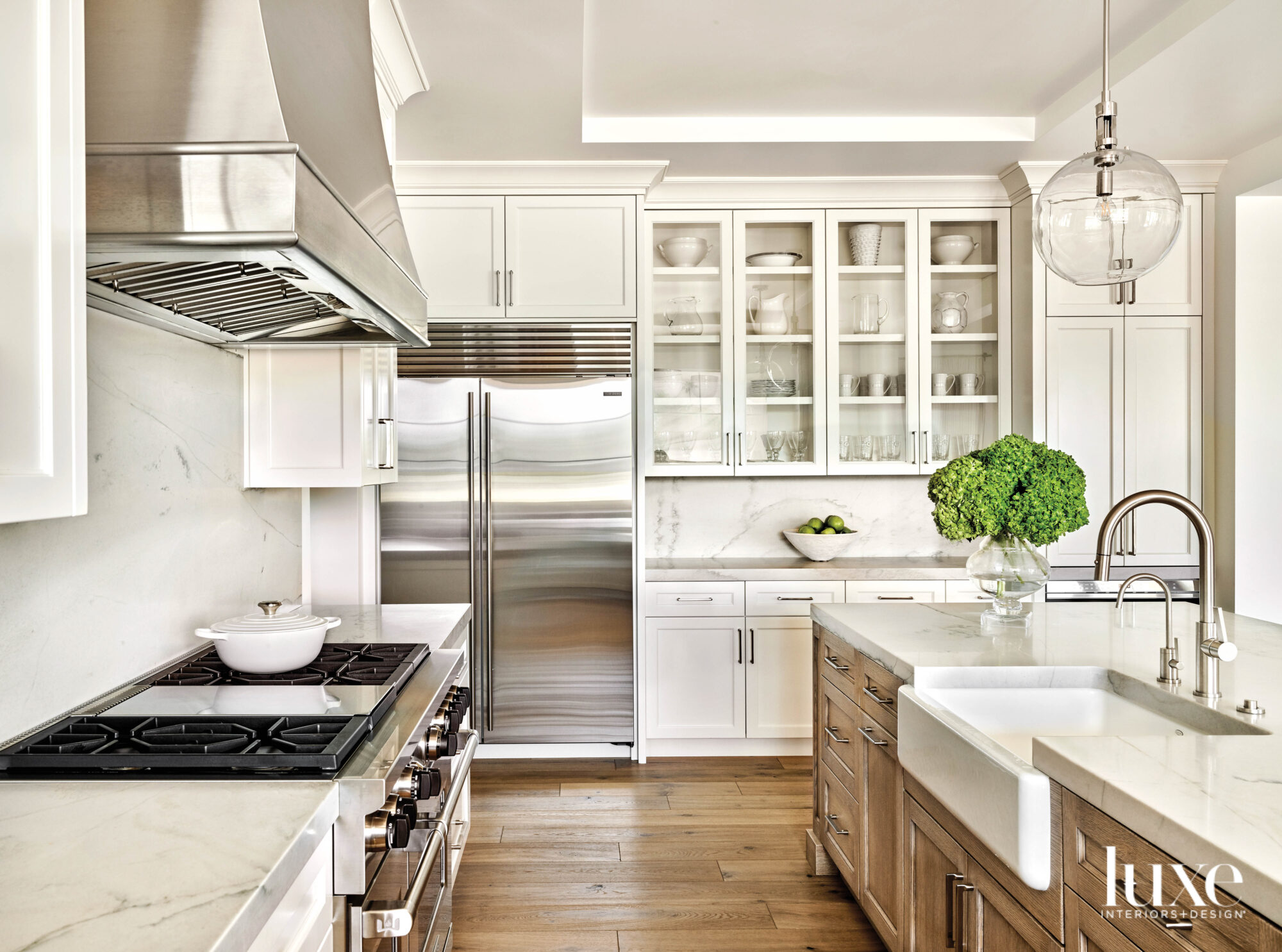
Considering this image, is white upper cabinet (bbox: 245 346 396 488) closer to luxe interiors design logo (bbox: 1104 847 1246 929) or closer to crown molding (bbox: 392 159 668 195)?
crown molding (bbox: 392 159 668 195)

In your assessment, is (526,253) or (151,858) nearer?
(151,858)

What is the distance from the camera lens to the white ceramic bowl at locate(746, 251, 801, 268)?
3898mm

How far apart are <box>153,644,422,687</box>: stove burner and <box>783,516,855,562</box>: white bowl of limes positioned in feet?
7.32

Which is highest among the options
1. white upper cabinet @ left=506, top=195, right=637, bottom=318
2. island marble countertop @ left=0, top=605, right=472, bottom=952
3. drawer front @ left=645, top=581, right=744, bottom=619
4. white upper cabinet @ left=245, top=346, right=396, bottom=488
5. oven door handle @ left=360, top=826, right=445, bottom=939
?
white upper cabinet @ left=506, top=195, right=637, bottom=318

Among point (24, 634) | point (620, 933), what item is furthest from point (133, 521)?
point (620, 933)

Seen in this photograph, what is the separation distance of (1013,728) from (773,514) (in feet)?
7.74

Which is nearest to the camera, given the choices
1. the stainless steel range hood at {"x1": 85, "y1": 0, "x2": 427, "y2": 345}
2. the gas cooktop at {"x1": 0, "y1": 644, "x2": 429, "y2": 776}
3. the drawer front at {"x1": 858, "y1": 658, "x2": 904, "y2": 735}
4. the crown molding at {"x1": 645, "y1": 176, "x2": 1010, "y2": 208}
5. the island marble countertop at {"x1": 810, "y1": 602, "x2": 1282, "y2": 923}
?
the island marble countertop at {"x1": 810, "y1": 602, "x2": 1282, "y2": 923}

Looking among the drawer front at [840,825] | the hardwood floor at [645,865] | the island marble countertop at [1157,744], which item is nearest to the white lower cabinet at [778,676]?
the hardwood floor at [645,865]

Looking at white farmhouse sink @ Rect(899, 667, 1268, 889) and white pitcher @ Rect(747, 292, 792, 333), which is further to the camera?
white pitcher @ Rect(747, 292, 792, 333)

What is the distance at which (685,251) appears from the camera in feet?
12.7

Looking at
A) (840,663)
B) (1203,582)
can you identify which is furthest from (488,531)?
(1203,582)

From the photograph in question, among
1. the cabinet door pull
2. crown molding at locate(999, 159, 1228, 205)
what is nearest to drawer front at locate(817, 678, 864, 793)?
the cabinet door pull

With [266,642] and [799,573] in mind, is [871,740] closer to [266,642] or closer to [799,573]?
[266,642]

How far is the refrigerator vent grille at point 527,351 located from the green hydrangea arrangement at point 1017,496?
5.65 feet
